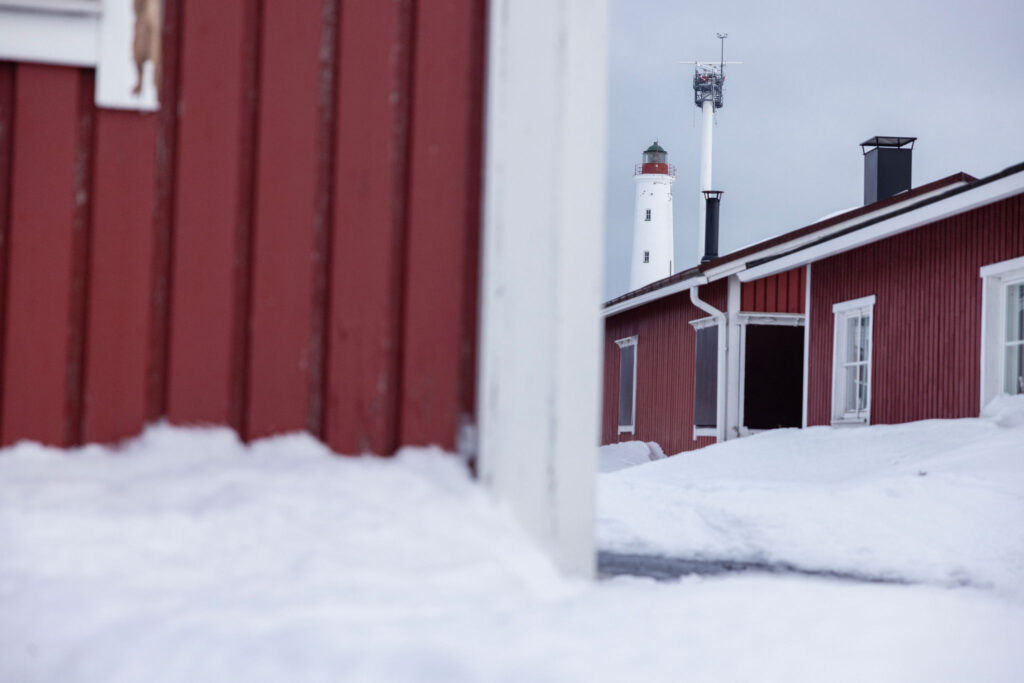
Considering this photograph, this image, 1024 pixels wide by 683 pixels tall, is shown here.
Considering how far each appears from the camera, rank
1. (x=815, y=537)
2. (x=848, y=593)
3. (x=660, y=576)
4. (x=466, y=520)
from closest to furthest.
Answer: (x=466, y=520) → (x=848, y=593) → (x=660, y=576) → (x=815, y=537)

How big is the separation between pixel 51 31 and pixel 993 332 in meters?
8.89

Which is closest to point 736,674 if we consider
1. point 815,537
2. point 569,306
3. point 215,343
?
point 569,306

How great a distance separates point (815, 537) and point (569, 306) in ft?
10.2

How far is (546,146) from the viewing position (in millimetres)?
3061

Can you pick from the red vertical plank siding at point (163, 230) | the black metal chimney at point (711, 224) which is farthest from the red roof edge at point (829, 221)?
the red vertical plank siding at point (163, 230)

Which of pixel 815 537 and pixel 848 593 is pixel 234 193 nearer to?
pixel 848 593

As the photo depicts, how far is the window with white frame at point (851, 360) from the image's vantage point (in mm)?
12352

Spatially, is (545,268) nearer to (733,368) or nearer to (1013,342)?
(1013,342)

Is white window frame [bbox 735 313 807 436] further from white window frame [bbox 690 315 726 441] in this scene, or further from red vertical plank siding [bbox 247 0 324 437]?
red vertical plank siding [bbox 247 0 324 437]

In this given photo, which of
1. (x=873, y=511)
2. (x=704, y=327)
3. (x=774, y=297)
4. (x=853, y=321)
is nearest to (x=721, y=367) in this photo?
(x=704, y=327)

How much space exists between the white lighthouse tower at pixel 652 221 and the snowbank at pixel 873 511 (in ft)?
110

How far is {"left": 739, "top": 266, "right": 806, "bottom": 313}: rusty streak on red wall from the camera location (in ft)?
48.1

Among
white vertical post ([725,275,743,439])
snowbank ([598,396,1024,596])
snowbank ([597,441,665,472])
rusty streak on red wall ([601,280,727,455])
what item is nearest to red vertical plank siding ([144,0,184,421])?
snowbank ([598,396,1024,596])

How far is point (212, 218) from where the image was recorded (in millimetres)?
3090
